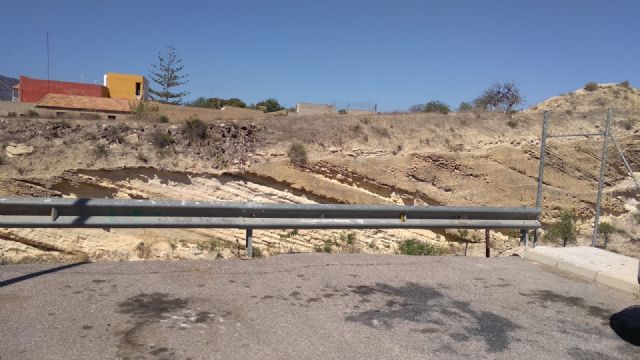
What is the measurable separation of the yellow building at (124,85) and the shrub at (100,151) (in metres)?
33.1

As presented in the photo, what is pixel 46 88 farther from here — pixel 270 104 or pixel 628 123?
pixel 628 123

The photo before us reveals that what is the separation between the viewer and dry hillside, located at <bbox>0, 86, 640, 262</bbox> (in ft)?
48.5

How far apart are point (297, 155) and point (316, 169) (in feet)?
2.61

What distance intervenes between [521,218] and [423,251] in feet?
6.15

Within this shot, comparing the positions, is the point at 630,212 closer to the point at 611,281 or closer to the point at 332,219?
the point at 611,281

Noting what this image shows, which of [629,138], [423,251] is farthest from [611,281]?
[629,138]

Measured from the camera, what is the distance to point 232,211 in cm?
787

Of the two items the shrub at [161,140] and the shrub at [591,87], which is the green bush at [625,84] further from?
the shrub at [161,140]

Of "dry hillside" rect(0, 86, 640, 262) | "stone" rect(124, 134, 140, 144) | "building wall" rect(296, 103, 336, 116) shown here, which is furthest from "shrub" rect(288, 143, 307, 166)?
"building wall" rect(296, 103, 336, 116)

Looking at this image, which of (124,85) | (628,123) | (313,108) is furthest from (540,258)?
(124,85)

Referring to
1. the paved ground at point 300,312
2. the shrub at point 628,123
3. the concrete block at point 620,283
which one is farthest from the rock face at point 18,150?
the shrub at point 628,123

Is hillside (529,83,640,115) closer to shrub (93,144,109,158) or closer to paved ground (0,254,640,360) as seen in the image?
shrub (93,144,109,158)

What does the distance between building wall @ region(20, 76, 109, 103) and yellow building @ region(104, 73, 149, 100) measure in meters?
3.53

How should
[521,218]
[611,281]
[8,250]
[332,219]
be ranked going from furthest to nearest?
1. [8,250]
2. [521,218]
3. [332,219]
4. [611,281]
